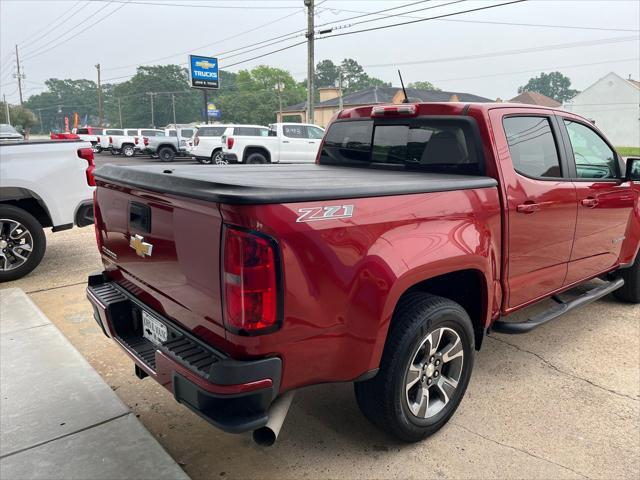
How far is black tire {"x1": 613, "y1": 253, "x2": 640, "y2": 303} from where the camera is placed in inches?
189

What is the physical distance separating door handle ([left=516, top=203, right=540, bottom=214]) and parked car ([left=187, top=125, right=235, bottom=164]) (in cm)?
1848

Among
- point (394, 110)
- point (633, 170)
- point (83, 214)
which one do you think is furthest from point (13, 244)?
point (633, 170)

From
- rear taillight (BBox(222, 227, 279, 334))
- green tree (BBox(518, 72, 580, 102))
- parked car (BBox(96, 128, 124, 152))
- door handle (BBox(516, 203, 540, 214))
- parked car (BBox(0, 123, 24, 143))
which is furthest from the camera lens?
green tree (BBox(518, 72, 580, 102))

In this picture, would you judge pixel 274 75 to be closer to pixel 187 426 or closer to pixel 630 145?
pixel 630 145

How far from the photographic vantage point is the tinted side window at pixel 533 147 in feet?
10.4

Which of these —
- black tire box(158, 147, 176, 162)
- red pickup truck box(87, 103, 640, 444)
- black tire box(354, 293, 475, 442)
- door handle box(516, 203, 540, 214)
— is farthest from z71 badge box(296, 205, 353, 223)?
black tire box(158, 147, 176, 162)

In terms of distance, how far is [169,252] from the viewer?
2.26 meters

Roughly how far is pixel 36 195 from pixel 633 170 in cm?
597

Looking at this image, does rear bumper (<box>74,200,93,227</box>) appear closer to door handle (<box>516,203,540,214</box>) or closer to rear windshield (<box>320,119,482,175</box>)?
rear windshield (<box>320,119,482,175</box>)

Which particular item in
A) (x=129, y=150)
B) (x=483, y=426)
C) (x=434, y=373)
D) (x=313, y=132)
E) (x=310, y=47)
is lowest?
(x=483, y=426)

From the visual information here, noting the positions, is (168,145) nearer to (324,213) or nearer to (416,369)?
(416,369)

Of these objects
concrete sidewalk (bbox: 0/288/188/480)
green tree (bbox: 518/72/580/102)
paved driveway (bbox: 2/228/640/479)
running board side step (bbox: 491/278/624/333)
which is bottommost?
paved driveway (bbox: 2/228/640/479)

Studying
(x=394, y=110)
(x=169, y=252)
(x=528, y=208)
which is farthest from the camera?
(x=394, y=110)

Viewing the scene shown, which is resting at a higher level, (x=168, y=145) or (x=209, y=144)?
(x=209, y=144)
